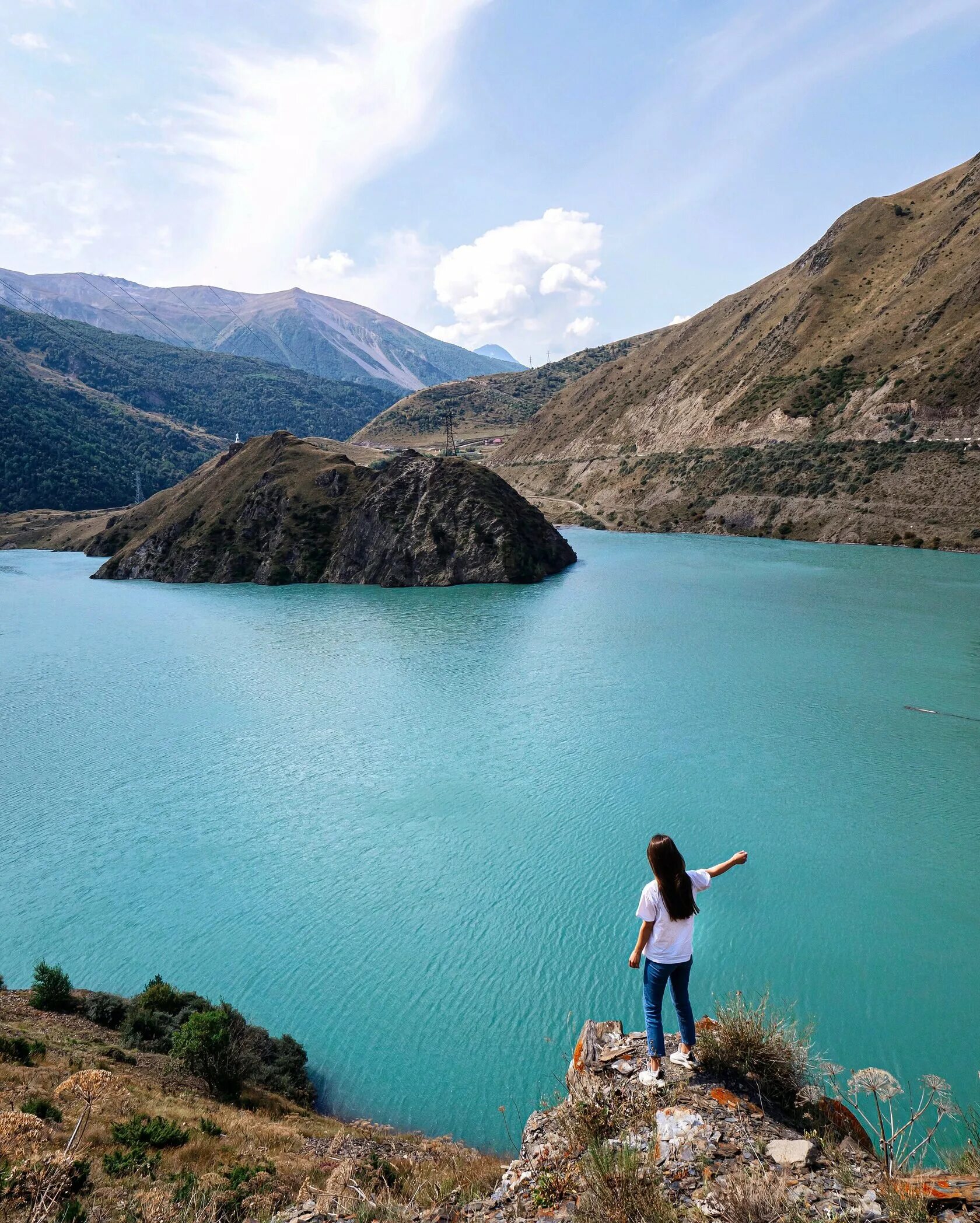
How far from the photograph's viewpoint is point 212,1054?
10461mm

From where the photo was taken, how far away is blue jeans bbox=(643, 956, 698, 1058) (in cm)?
774

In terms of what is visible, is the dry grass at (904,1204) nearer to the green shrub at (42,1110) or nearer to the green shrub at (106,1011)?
the green shrub at (42,1110)

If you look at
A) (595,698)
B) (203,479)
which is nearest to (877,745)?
(595,698)

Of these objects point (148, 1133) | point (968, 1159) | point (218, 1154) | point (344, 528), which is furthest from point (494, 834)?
point (344, 528)

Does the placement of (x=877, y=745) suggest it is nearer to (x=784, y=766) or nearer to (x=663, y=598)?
(x=784, y=766)

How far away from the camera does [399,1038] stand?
40.1 feet

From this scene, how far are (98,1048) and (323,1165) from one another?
509 cm

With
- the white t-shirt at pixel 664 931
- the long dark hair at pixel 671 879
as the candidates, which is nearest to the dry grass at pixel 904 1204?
the white t-shirt at pixel 664 931

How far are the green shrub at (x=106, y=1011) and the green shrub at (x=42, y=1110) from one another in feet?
15.1

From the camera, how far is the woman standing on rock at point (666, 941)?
7508mm

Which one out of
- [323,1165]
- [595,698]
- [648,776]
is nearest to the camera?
[323,1165]

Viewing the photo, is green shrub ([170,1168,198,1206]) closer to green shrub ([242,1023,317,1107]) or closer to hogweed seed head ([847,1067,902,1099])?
green shrub ([242,1023,317,1107])

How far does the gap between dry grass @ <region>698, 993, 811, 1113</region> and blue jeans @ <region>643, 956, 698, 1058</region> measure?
28cm

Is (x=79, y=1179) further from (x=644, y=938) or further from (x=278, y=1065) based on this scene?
(x=644, y=938)
